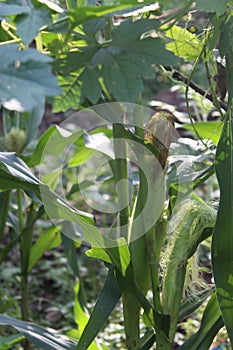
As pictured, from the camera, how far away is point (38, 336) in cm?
112

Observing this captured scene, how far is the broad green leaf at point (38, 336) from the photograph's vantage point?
43.3 inches

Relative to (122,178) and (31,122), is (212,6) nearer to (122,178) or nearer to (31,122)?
(122,178)

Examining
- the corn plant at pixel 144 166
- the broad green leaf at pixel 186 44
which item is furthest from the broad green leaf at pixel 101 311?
the broad green leaf at pixel 186 44

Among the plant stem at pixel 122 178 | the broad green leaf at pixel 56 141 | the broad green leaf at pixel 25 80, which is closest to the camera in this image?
the broad green leaf at pixel 25 80

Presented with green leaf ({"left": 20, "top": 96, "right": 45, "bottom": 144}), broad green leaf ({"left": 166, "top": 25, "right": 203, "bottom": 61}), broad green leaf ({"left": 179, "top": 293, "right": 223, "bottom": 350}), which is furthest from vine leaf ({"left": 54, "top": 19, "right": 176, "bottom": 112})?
green leaf ({"left": 20, "top": 96, "right": 45, "bottom": 144})

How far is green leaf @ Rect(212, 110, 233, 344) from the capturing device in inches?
34.1

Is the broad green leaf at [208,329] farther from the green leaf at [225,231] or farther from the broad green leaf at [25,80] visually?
the broad green leaf at [25,80]

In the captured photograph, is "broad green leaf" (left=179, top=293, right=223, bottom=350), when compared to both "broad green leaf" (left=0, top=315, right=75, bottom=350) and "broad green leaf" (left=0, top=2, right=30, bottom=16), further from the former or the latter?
"broad green leaf" (left=0, top=2, right=30, bottom=16)

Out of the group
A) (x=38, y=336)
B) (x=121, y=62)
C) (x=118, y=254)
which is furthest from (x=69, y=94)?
(x=38, y=336)

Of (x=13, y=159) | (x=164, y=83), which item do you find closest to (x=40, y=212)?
(x=13, y=159)

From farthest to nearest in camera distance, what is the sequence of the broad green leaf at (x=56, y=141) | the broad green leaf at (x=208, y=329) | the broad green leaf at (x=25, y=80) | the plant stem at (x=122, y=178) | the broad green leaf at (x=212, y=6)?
the broad green leaf at (x=56, y=141)
the broad green leaf at (x=208, y=329)
the plant stem at (x=122, y=178)
the broad green leaf at (x=212, y=6)
the broad green leaf at (x=25, y=80)

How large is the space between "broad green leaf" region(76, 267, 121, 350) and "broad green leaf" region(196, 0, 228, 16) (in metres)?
0.53

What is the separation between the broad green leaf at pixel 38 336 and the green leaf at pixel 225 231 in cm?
33

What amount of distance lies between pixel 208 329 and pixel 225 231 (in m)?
0.26
